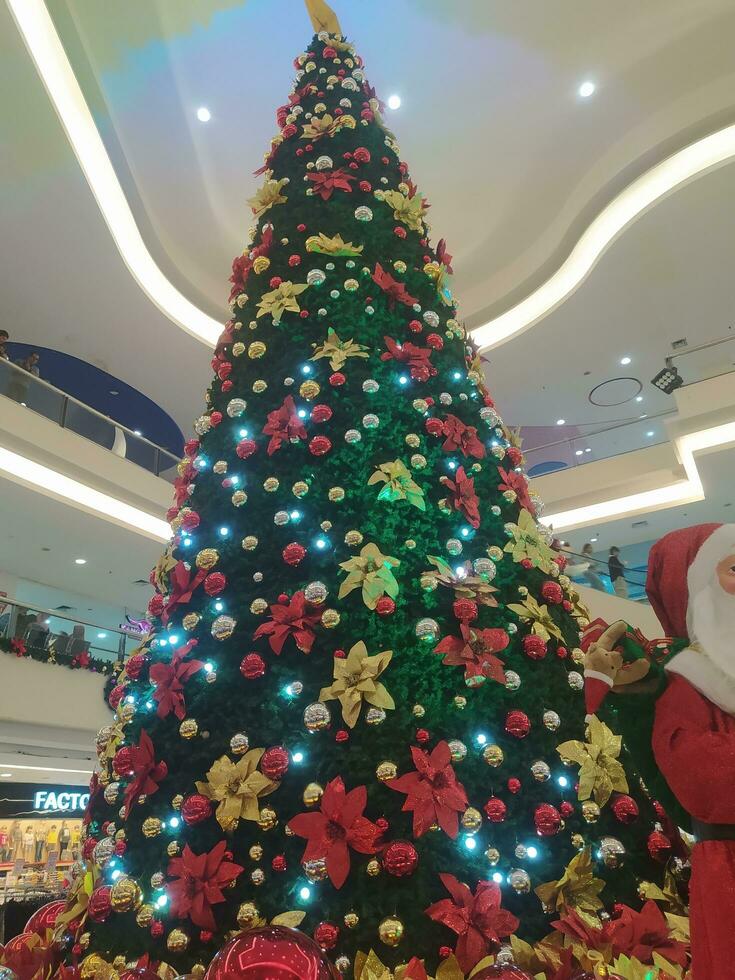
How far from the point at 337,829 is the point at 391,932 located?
0.15m

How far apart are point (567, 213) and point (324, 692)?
24.1ft

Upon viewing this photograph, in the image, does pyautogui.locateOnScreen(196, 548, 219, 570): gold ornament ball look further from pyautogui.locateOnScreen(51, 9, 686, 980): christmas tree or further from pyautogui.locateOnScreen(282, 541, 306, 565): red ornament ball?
pyautogui.locateOnScreen(282, 541, 306, 565): red ornament ball

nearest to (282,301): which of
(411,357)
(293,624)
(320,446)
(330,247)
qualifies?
(330,247)

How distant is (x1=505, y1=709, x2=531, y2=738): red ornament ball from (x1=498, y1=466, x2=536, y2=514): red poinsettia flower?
50 centimetres

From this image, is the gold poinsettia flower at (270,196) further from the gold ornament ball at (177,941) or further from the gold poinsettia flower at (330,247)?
the gold ornament ball at (177,941)

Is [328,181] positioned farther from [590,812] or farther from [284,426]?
[590,812]

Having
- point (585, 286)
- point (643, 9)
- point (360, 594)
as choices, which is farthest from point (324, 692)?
point (585, 286)

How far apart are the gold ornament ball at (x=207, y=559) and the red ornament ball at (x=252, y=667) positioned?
24 centimetres

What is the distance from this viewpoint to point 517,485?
1.43 metres

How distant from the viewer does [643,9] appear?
536cm

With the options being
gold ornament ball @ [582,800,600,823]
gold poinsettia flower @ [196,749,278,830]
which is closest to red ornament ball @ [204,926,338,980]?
gold poinsettia flower @ [196,749,278,830]

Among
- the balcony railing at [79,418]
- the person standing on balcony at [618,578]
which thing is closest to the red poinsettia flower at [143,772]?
the balcony railing at [79,418]

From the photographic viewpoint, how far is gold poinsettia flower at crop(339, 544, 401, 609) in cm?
114

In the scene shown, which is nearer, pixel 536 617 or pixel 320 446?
pixel 536 617
